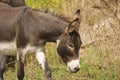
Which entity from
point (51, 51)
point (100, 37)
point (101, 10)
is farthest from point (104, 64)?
point (51, 51)

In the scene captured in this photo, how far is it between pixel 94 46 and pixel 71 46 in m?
1.94

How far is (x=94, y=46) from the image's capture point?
314 inches

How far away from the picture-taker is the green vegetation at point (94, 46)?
A: 7.07 metres

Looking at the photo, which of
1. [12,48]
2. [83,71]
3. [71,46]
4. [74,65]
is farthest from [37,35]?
[83,71]

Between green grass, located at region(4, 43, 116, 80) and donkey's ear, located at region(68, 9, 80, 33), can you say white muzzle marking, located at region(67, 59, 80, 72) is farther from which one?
green grass, located at region(4, 43, 116, 80)

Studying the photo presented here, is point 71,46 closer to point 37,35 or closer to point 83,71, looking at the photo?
point 37,35

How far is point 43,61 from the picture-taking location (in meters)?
6.64

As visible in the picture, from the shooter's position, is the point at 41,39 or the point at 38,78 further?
the point at 38,78

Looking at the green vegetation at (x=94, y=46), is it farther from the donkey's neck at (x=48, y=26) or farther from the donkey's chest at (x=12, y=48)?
the donkey's chest at (x=12, y=48)

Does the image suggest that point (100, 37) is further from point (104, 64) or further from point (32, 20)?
point (32, 20)

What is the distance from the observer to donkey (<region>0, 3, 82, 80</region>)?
6.10m

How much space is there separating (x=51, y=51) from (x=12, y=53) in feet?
8.76

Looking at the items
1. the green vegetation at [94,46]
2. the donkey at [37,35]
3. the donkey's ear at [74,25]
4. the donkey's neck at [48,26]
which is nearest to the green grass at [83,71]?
the green vegetation at [94,46]

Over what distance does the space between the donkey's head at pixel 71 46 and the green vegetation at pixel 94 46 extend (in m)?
0.92
